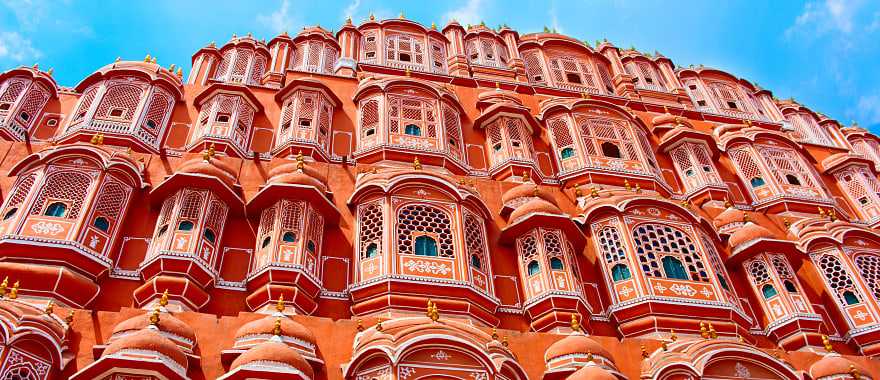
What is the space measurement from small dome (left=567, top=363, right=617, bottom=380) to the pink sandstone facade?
0.06 metres

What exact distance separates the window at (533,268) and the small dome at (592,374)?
4.18 m

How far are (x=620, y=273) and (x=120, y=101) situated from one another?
15089 mm

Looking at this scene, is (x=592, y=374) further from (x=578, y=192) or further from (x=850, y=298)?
(x=850, y=298)

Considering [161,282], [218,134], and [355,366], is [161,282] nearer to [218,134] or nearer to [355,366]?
[355,366]

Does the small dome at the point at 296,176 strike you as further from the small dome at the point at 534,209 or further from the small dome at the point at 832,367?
the small dome at the point at 832,367

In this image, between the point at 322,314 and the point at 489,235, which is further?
the point at 489,235

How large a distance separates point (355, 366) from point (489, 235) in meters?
6.62

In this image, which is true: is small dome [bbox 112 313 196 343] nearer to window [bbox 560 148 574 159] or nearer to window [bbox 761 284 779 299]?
window [bbox 560 148 574 159]

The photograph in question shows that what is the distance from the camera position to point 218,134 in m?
21.3

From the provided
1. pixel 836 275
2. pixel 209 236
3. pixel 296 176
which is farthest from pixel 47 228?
pixel 836 275

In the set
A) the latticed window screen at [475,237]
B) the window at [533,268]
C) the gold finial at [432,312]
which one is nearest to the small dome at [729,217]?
the window at [533,268]

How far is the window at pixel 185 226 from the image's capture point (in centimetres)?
1652

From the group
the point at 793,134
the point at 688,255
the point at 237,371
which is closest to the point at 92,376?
the point at 237,371

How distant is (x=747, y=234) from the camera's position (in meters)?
19.8
